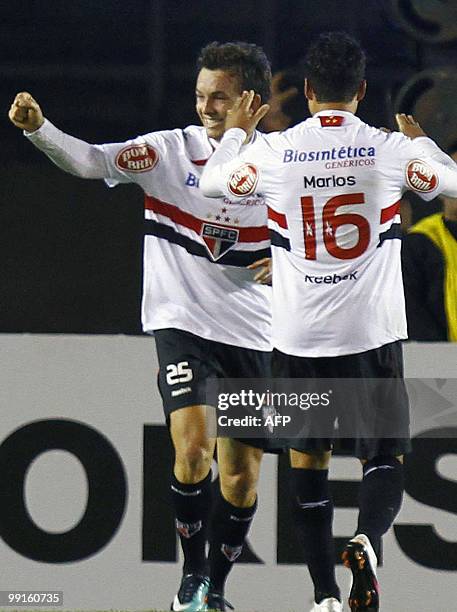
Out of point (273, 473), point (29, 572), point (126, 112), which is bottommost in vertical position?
point (29, 572)

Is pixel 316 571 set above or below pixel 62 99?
below

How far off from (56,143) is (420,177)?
3.69 ft

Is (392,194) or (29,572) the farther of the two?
(29,572)

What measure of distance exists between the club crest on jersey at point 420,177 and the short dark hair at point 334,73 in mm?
280

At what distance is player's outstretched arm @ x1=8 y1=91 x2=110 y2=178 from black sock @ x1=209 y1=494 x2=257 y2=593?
46.0 inches

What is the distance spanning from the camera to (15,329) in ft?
16.8

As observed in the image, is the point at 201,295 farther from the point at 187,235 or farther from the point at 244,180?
the point at 244,180

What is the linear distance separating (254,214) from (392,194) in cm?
58

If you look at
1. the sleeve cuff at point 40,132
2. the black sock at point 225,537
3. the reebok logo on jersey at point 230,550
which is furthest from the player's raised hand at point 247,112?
the reebok logo on jersey at point 230,550

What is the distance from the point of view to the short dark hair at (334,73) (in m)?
4.52

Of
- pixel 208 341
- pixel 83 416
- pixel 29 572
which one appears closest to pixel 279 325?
pixel 208 341

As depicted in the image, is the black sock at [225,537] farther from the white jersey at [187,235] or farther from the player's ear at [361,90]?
the player's ear at [361,90]

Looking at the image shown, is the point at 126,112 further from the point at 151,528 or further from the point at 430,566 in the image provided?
the point at 430,566

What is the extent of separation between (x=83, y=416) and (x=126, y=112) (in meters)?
1.03
